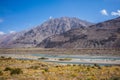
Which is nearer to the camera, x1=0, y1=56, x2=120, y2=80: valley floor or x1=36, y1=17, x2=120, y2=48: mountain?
x1=0, y1=56, x2=120, y2=80: valley floor

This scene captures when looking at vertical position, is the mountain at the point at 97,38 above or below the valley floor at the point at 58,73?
above

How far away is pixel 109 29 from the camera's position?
183250 millimetres

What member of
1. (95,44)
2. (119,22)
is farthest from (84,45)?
(119,22)

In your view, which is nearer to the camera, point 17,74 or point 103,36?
point 17,74

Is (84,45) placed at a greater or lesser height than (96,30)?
lesser

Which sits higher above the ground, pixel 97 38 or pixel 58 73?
pixel 97 38

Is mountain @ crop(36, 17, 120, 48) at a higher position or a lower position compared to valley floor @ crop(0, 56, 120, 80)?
higher

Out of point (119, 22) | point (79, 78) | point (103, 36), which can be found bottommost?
point (79, 78)

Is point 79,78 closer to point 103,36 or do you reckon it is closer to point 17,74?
point 17,74

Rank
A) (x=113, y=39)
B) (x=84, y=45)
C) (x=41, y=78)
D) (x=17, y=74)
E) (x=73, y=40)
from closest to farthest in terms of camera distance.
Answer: (x=41, y=78)
(x=17, y=74)
(x=113, y=39)
(x=84, y=45)
(x=73, y=40)

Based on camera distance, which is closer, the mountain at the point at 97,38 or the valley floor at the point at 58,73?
the valley floor at the point at 58,73

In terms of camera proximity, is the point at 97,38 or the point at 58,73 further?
the point at 97,38

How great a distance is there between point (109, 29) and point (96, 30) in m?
12.4

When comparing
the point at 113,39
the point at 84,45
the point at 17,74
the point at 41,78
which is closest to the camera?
the point at 41,78
